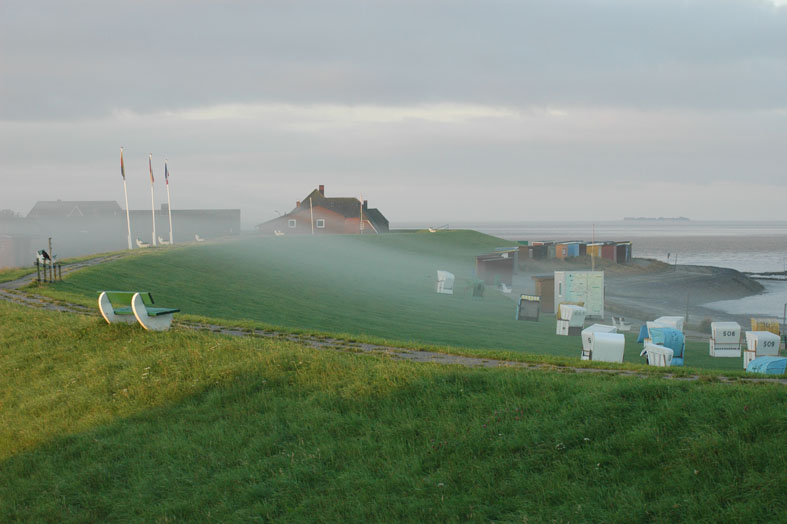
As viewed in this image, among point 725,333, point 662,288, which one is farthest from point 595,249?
point 725,333

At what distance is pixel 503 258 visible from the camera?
210 feet

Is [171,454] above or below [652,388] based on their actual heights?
below

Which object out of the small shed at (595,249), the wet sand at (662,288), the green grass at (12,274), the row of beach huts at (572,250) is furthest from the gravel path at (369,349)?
the small shed at (595,249)

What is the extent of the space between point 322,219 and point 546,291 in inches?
2400

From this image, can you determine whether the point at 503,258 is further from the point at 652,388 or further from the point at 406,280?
the point at 652,388

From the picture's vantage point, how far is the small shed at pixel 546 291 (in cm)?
4419

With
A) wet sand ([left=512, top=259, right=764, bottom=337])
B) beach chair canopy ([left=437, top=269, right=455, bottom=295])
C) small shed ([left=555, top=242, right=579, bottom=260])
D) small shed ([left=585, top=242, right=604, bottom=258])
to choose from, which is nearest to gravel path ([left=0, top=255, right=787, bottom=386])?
wet sand ([left=512, top=259, right=764, bottom=337])

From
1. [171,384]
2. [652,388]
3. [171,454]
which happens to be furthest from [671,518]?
[171,384]

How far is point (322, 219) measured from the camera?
10106 cm

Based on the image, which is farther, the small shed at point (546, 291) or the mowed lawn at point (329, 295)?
the small shed at point (546, 291)

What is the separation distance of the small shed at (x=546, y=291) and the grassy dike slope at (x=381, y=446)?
33519 millimetres

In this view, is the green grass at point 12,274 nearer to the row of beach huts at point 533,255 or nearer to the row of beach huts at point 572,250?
the row of beach huts at point 533,255

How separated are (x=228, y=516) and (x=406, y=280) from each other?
5223cm

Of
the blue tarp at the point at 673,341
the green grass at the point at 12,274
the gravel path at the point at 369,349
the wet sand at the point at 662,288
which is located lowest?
the wet sand at the point at 662,288
